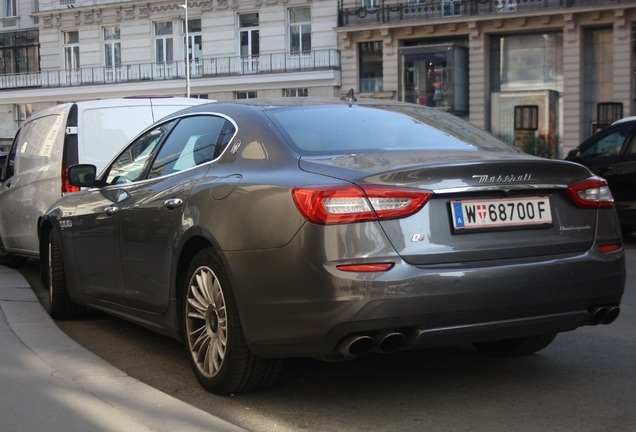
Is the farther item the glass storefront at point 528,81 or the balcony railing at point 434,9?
the glass storefront at point 528,81

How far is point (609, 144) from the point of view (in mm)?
13672

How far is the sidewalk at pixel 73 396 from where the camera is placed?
4180 millimetres

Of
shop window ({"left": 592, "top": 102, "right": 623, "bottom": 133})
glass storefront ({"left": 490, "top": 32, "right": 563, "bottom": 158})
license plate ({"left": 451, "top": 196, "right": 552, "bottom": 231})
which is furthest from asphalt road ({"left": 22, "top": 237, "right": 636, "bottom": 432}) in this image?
glass storefront ({"left": 490, "top": 32, "right": 563, "bottom": 158})

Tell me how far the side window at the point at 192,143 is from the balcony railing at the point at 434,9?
3174 centimetres

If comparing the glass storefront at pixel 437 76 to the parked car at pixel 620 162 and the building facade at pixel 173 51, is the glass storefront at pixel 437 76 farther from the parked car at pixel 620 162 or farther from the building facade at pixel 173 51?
the parked car at pixel 620 162

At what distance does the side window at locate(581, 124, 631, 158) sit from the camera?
44.1 ft

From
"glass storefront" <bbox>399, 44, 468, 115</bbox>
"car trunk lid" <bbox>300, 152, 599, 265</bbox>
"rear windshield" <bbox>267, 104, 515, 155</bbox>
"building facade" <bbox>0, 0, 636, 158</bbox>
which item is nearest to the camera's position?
"car trunk lid" <bbox>300, 152, 599, 265</bbox>

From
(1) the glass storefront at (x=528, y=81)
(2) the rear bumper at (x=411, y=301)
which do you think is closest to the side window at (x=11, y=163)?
(2) the rear bumper at (x=411, y=301)

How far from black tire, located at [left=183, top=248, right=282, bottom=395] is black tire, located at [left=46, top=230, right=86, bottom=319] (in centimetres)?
233

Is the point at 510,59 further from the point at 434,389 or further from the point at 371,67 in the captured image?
the point at 434,389

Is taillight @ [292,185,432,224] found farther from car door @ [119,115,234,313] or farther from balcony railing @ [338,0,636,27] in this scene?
balcony railing @ [338,0,636,27]

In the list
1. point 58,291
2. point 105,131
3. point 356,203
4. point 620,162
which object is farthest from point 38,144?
point 620,162

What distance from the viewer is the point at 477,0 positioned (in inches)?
1463

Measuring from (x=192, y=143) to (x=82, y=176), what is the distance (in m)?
1.59
